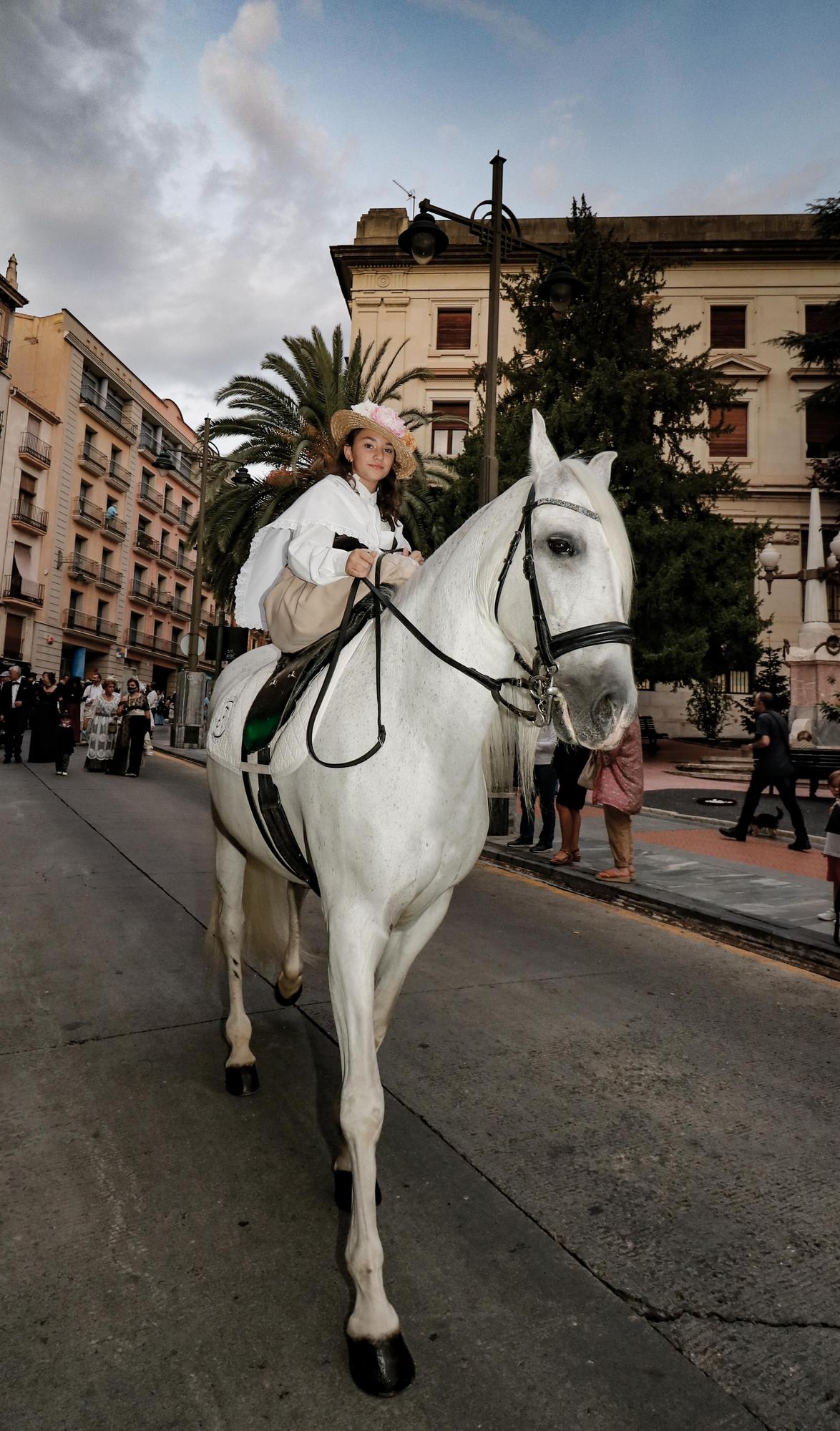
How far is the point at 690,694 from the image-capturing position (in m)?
27.8

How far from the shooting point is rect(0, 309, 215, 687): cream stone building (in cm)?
3738

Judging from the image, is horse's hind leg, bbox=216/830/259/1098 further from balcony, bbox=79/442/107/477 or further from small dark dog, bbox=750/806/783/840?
balcony, bbox=79/442/107/477

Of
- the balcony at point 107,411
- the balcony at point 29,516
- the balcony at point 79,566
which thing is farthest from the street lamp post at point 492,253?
the balcony at point 107,411

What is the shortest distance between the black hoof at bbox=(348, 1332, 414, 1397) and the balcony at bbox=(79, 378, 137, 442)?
45.8 metres

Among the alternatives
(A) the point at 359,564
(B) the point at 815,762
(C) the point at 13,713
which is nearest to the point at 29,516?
(C) the point at 13,713

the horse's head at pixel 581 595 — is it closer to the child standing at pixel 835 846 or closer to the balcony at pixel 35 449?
the child standing at pixel 835 846

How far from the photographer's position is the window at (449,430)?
32156 mm

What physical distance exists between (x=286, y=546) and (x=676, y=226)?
3659 centimetres

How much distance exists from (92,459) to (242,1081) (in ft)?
148

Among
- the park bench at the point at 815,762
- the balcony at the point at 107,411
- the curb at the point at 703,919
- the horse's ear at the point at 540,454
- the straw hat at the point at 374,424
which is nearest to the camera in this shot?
the horse's ear at the point at 540,454

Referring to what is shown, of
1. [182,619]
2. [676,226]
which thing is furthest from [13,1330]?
[182,619]

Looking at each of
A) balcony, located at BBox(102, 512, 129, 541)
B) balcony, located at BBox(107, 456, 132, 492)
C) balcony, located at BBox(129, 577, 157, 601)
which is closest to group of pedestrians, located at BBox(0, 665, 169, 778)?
balcony, located at BBox(102, 512, 129, 541)

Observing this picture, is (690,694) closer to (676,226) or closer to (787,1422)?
(676,226)

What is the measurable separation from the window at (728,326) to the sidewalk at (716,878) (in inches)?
1036
